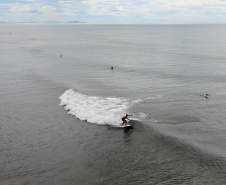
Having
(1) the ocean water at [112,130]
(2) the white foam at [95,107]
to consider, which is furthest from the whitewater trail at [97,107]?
(1) the ocean water at [112,130]

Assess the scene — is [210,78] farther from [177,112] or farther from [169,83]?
[177,112]

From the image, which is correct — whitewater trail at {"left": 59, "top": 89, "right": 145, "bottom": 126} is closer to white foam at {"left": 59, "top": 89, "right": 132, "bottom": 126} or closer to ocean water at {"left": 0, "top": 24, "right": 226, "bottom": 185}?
white foam at {"left": 59, "top": 89, "right": 132, "bottom": 126}

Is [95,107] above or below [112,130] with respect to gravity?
above

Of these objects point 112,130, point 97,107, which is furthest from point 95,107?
point 112,130

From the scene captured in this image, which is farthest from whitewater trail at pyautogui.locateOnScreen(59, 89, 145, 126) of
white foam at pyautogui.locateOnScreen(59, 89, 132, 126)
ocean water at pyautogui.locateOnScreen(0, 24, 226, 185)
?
ocean water at pyautogui.locateOnScreen(0, 24, 226, 185)

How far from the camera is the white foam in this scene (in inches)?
1270

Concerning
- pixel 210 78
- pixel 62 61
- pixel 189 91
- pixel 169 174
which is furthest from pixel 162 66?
pixel 169 174

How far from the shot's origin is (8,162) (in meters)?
22.8

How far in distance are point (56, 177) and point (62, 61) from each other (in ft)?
202

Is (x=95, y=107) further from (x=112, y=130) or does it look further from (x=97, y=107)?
(x=112, y=130)

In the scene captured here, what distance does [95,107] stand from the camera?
36.0 meters

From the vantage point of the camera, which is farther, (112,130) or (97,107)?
(97,107)

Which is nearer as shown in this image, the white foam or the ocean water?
the ocean water

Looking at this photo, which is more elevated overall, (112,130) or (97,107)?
(97,107)
